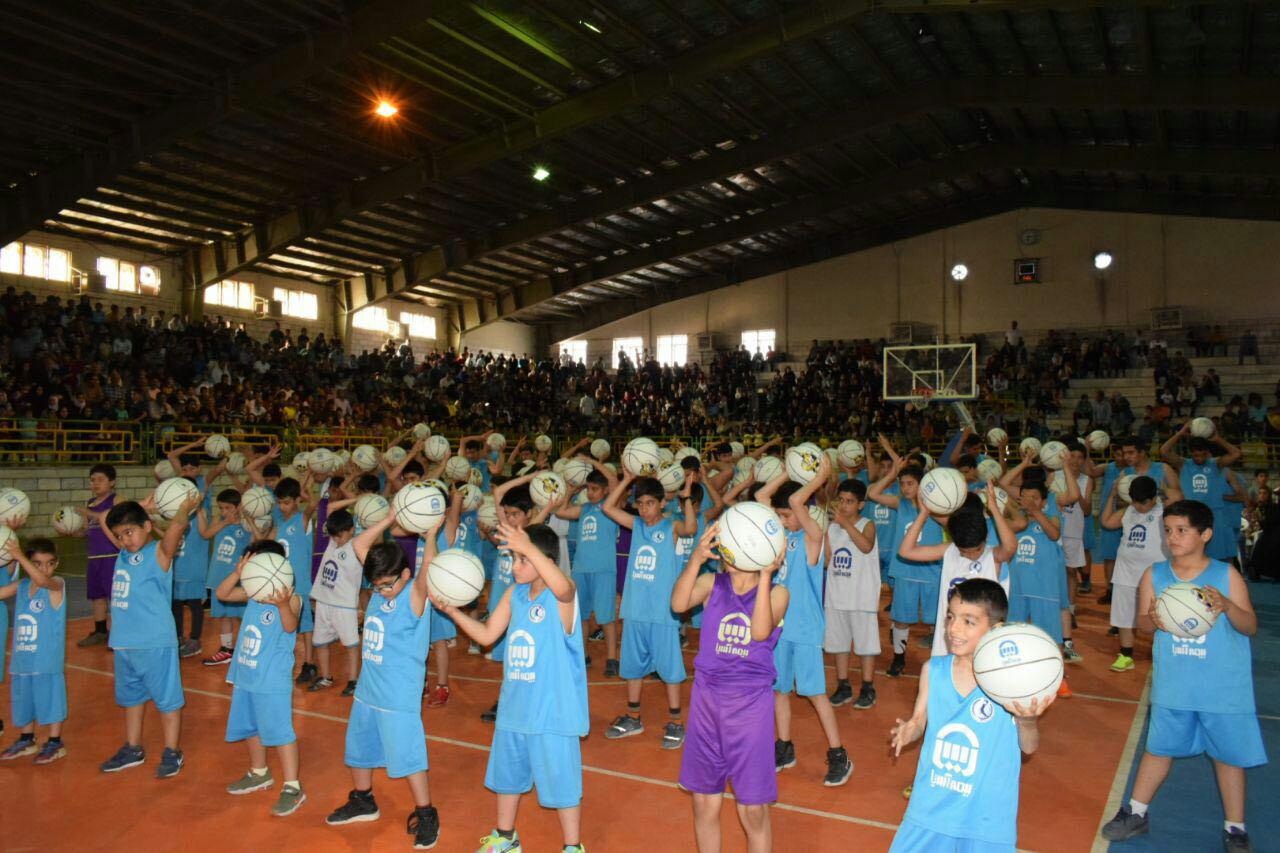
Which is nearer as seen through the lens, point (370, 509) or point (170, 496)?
point (170, 496)

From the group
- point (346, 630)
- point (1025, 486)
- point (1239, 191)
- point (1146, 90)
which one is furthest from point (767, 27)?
point (1239, 191)

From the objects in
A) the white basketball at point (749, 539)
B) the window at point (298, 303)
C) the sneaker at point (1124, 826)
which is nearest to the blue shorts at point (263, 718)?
the white basketball at point (749, 539)

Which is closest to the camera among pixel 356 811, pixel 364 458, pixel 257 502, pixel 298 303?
pixel 356 811

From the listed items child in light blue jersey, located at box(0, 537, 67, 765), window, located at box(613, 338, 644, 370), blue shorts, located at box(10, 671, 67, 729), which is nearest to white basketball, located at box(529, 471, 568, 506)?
child in light blue jersey, located at box(0, 537, 67, 765)

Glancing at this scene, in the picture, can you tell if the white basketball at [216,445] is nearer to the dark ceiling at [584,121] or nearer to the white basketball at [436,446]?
the white basketball at [436,446]

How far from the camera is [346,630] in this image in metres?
8.08

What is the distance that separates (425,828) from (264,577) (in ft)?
5.84

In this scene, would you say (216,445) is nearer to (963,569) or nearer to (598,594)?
(598,594)

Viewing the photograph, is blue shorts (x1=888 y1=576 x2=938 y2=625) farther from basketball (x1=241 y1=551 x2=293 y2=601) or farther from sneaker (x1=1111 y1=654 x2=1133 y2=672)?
basketball (x1=241 y1=551 x2=293 y2=601)

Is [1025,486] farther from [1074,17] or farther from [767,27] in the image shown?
[1074,17]

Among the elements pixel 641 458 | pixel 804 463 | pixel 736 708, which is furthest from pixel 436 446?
pixel 736 708

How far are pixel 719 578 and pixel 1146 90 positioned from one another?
Result: 19736 mm

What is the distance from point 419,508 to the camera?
5.38m

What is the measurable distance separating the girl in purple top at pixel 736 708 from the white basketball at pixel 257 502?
602 cm
